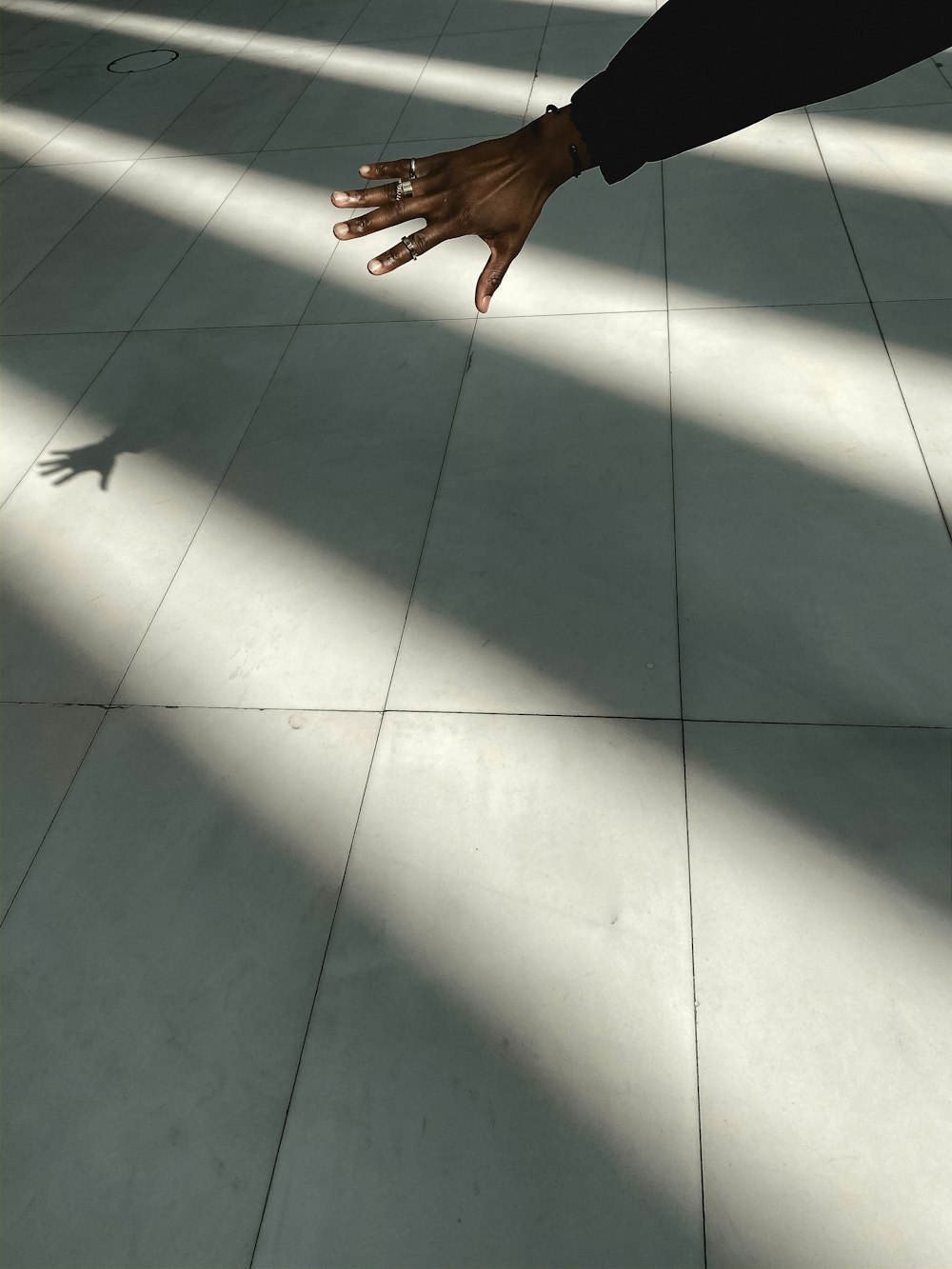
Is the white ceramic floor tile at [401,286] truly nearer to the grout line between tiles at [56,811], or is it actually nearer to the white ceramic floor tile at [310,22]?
the grout line between tiles at [56,811]

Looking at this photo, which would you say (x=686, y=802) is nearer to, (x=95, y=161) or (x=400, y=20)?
(x=95, y=161)

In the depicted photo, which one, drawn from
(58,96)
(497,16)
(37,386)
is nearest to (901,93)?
(497,16)

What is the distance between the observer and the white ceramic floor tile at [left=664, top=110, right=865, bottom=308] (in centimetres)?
327

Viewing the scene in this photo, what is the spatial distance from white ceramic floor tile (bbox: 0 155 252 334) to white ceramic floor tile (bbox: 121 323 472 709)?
3.29ft

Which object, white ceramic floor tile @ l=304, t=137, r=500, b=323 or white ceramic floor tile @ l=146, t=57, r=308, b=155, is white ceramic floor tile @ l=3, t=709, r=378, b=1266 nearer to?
white ceramic floor tile @ l=304, t=137, r=500, b=323

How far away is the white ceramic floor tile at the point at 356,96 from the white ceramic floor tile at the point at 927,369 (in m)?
2.62

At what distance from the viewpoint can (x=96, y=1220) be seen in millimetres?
1684

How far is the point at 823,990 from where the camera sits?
1761 mm

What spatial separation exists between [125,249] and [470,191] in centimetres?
329

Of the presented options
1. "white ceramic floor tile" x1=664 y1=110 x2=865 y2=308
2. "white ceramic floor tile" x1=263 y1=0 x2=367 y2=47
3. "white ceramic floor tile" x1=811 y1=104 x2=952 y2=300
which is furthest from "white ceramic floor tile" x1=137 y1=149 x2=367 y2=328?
"white ceramic floor tile" x1=811 y1=104 x2=952 y2=300

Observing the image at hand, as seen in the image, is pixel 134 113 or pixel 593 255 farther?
pixel 134 113

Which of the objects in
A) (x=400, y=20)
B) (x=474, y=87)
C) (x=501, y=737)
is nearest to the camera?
(x=501, y=737)

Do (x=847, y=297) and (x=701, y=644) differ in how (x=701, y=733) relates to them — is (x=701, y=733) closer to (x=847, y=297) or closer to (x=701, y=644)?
(x=701, y=644)

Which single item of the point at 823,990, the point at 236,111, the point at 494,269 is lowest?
the point at 823,990
